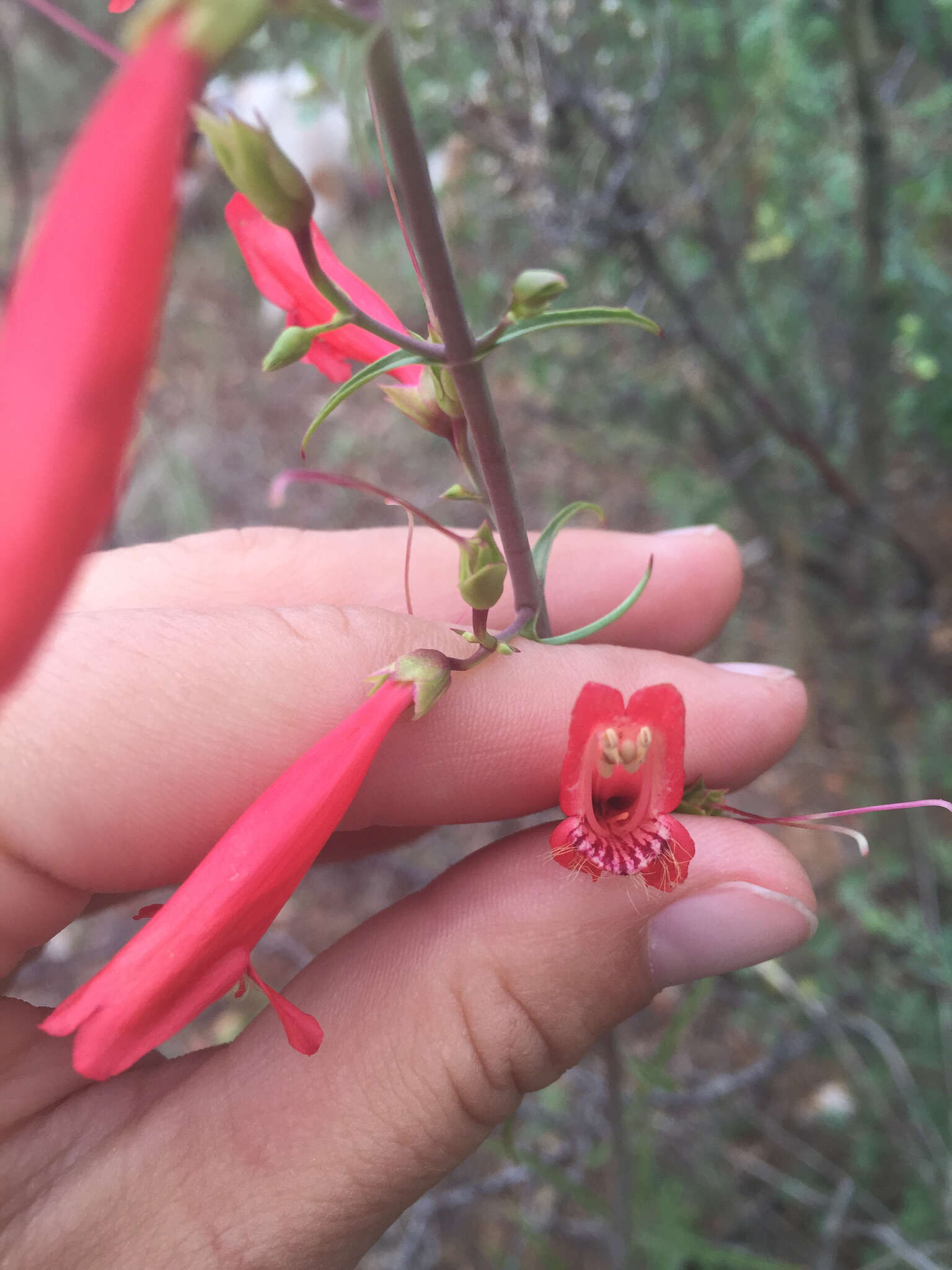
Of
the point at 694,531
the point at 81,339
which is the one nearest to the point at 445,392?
the point at 81,339

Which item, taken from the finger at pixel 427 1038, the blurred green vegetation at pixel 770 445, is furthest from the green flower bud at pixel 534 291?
the blurred green vegetation at pixel 770 445

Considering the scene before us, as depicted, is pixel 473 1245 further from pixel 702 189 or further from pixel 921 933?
pixel 702 189

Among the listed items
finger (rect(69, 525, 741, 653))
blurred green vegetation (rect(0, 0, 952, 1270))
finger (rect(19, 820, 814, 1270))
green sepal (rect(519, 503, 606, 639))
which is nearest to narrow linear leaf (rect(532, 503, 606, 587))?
green sepal (rect(519, 503, 606, 639))

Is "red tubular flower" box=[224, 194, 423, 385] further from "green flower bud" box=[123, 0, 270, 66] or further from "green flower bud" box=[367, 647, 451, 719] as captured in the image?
"green flower bud" box=[123, 0, 270, 66]

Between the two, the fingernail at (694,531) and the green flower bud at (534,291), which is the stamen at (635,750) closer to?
the green flower bud at (534,291)

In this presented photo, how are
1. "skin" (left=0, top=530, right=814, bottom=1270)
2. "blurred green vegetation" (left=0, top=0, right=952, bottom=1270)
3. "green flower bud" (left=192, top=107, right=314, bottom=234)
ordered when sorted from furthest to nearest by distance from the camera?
"blurred green vegetation" (left=0, top=0, right=952, bottom=1270) → "skin" (left=0, top=530, right=814, bottom=1270) → "green flower bud" (left=192, top=107, right=314, bottom=234)

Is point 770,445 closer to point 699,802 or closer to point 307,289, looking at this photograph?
point 699,802
